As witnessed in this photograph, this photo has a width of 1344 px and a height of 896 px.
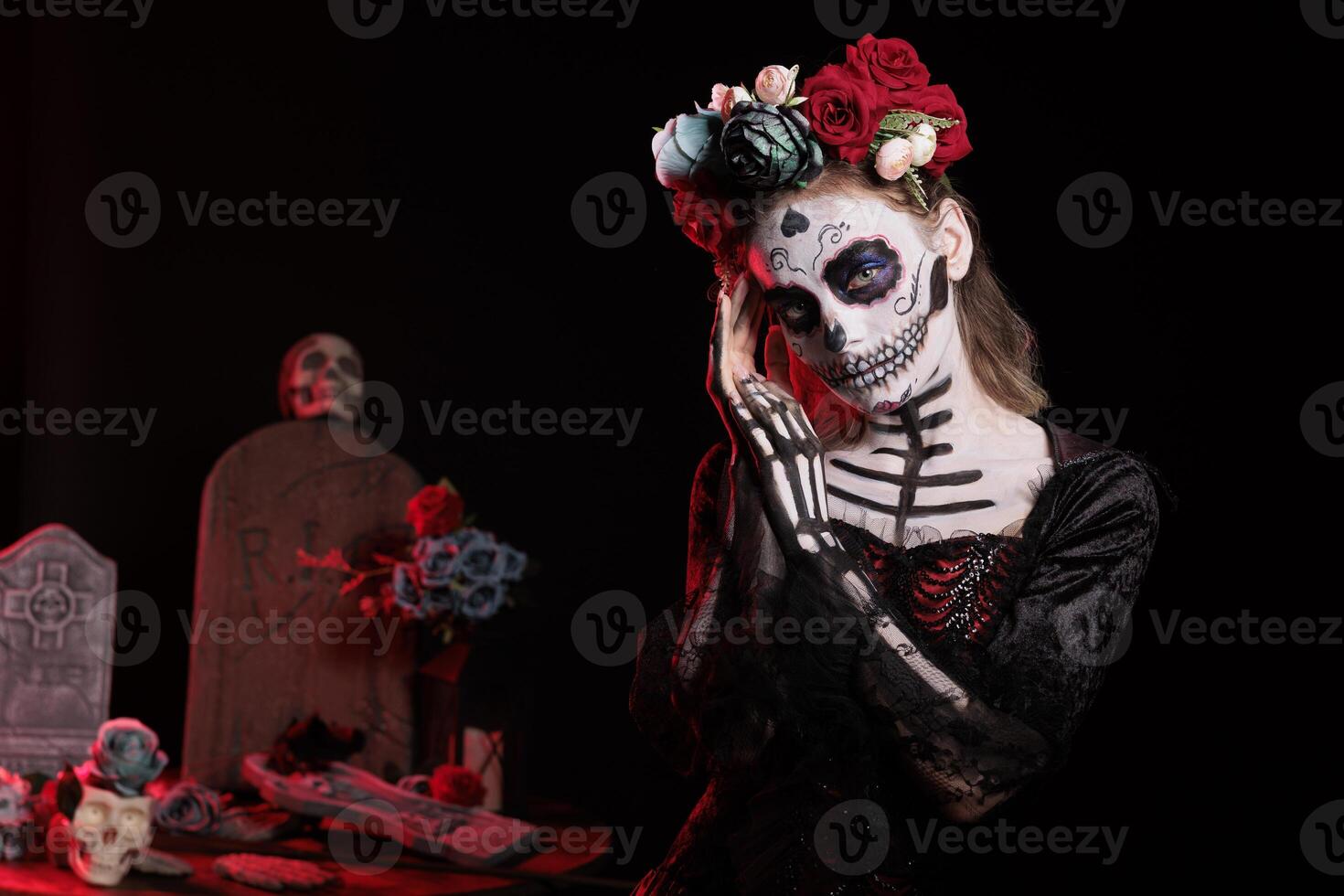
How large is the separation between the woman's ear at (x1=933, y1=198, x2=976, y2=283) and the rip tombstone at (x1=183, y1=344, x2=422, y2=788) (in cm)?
153

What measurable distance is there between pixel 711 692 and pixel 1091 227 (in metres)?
1.32

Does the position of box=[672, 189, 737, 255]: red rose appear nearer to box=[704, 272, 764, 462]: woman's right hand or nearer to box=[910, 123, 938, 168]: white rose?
box=[704, 272, 764, 462]: woman's right hand

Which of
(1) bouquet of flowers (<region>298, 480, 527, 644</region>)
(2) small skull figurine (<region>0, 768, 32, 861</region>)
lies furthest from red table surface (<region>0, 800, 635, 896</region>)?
(1) bouquet of flowers (<region>298, 480, 527, 644</region>)

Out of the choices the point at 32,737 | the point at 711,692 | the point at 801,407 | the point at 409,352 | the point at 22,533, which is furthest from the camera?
the point at 22,533

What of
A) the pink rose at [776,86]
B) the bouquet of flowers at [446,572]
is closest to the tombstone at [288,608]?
the bouquet of flowers at [446,572]

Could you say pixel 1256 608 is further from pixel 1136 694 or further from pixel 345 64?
pixel 345 64

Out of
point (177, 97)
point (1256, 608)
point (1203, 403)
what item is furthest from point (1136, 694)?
point (177, 97)

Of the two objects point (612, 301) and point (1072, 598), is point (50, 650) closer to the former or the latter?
point (612, 301)

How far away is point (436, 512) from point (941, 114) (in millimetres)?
1443

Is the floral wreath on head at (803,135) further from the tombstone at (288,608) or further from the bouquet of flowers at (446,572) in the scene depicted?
the tombstone at (288,608)

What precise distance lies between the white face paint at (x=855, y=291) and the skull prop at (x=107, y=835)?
1342 millimetres

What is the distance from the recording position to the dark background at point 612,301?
2510mm

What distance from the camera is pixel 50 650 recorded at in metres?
2.88

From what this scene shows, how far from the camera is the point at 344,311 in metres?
3.65
